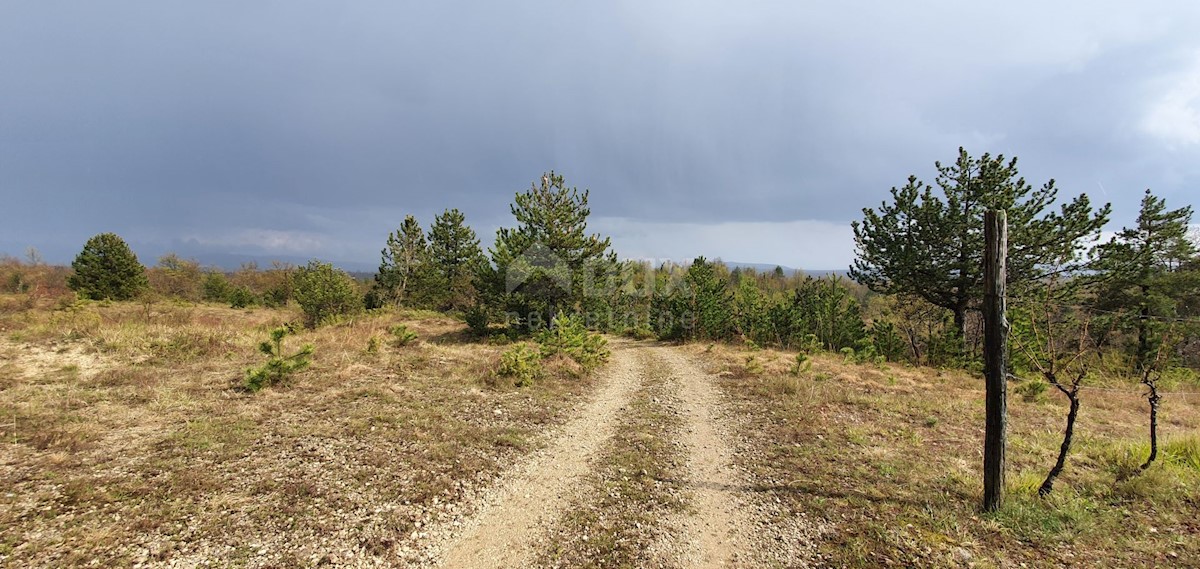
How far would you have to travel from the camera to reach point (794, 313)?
22344mm

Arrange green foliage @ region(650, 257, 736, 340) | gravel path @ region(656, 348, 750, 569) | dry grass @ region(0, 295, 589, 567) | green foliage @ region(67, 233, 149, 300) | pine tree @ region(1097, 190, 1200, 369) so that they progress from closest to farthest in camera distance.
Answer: dry grass @ region(0, 295, 589, 567) < gravel path @ region(656, 348, 750, 569) < pine tree @ region(1097, 190, 1200, 369) < green foliage @ region(650, 257, 736, 340) < green foliage @ region(67, 233, 149, 300)

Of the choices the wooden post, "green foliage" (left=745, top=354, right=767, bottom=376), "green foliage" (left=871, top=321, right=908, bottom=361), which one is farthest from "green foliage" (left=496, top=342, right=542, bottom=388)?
"green foliage" (left=871, top=321, right=908, bottom=361)

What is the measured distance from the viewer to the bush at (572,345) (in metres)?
14.0

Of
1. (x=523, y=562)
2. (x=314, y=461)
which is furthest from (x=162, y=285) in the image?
(x=523, y=562)

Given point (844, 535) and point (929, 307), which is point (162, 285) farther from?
point (929, 307)

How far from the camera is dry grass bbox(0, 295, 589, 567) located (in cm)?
399

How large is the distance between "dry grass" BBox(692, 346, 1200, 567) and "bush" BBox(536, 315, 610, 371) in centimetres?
539

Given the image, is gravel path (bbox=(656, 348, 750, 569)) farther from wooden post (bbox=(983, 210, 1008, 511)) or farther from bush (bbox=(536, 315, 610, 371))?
bush (bbox=(536, 315, 610, 371))

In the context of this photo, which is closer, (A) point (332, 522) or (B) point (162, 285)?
(A) point (332, 522)

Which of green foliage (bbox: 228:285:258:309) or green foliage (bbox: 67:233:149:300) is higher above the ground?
green foliage (bbox: 67:233:149:300)

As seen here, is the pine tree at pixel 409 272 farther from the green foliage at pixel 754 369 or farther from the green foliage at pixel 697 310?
→ the green foliage at pixel 754 369

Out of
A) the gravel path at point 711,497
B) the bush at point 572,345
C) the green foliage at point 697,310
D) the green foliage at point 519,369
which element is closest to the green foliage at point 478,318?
the bush at point 572,345

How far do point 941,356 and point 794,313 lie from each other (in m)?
6.60

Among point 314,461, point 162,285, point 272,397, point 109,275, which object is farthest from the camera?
point 162,285
